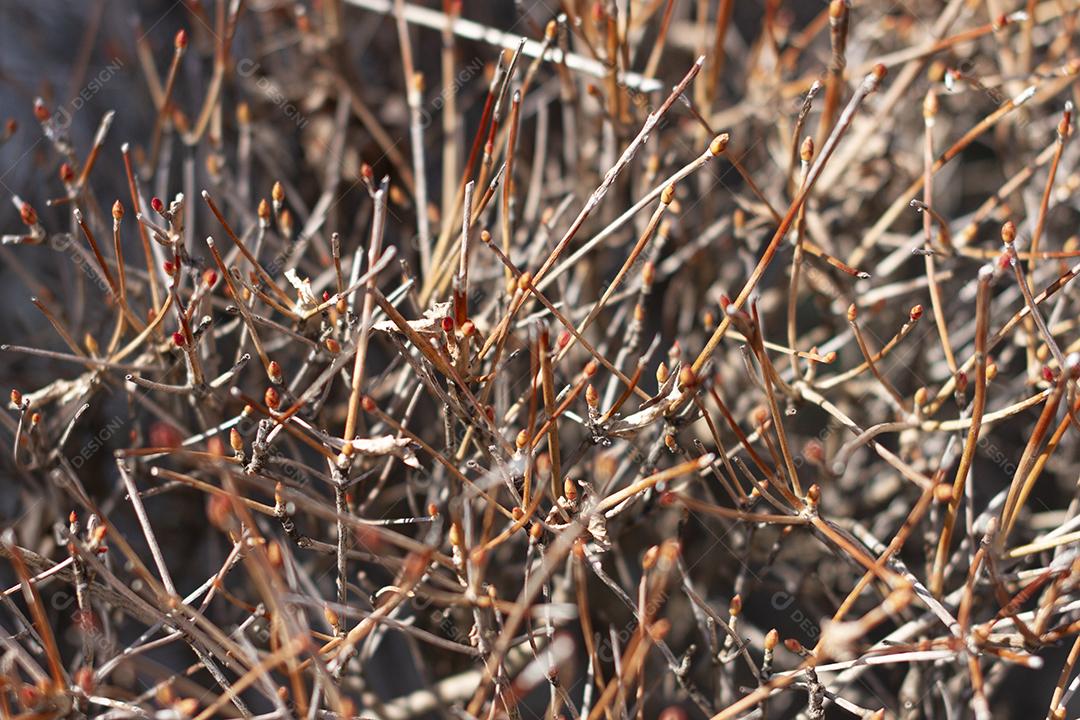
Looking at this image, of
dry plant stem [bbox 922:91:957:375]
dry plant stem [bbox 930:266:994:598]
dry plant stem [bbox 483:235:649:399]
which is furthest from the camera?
dry plant stem [bbox 922:91:957:375]

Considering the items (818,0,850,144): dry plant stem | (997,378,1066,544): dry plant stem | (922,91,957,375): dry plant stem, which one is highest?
Result: (818,0,850,144): dry plant stem

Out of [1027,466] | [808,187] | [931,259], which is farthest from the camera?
[931,259]

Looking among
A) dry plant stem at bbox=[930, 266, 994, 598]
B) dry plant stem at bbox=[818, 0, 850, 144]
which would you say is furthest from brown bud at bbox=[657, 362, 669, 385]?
dry plant stem at bbox=[818, 0, 850, 144]

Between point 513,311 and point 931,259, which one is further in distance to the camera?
point 931,259

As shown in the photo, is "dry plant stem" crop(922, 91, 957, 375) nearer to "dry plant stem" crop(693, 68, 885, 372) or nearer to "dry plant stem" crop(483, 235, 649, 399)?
"dry plant stem" crop(693, 68, 885, 372)

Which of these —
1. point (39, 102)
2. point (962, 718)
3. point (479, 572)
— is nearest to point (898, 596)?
point (479, 572)

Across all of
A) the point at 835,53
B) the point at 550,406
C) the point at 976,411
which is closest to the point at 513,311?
the point at 550,406

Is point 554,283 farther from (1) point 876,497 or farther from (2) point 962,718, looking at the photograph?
(2) point 962,718

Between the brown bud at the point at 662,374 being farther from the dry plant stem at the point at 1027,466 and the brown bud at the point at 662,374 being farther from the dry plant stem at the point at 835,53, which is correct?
the dry plant stem at the point at 835,53

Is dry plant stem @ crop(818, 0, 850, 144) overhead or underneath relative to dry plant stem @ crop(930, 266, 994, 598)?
overhead

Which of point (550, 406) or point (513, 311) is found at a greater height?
point (513, 311)

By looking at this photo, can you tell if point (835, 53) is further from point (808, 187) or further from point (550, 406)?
point (550, 406)
